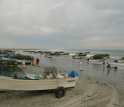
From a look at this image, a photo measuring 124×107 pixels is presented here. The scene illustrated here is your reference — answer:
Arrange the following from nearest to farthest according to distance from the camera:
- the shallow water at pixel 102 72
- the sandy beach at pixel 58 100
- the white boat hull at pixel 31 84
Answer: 1. the sandy beach at pixel 58 100
2. the white boat hull at pixel 31 84
3. the shallow water at pixel 102 72

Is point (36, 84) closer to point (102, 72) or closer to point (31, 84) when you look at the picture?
point (31, 84)

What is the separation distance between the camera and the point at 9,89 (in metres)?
10.6

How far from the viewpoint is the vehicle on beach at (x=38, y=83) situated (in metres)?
10.5

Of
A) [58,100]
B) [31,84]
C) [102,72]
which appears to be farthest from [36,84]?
[102,72]

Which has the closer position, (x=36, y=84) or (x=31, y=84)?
(x=31, y=84)

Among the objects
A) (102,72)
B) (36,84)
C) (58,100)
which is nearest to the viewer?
(58,100)

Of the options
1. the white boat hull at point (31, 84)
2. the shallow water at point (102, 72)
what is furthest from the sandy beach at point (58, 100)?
the shallow water at point (102, 72)

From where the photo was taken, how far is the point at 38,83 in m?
11.3

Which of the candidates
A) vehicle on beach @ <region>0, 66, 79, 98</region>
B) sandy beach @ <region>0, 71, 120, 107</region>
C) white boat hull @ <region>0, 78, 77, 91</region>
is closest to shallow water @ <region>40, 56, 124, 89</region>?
sandy beach @ <region>0, 71, 120, 107</region>

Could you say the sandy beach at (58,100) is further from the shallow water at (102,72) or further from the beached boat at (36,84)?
the shallow water at (102,72)

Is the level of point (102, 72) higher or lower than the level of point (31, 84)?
lower

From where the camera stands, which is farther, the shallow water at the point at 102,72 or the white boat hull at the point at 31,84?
the shallow water at the point at 102,72

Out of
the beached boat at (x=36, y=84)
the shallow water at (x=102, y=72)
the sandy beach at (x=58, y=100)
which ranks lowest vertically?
the shallow water at (x=102, y=72)

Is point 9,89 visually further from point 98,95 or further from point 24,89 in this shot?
point 98,95
